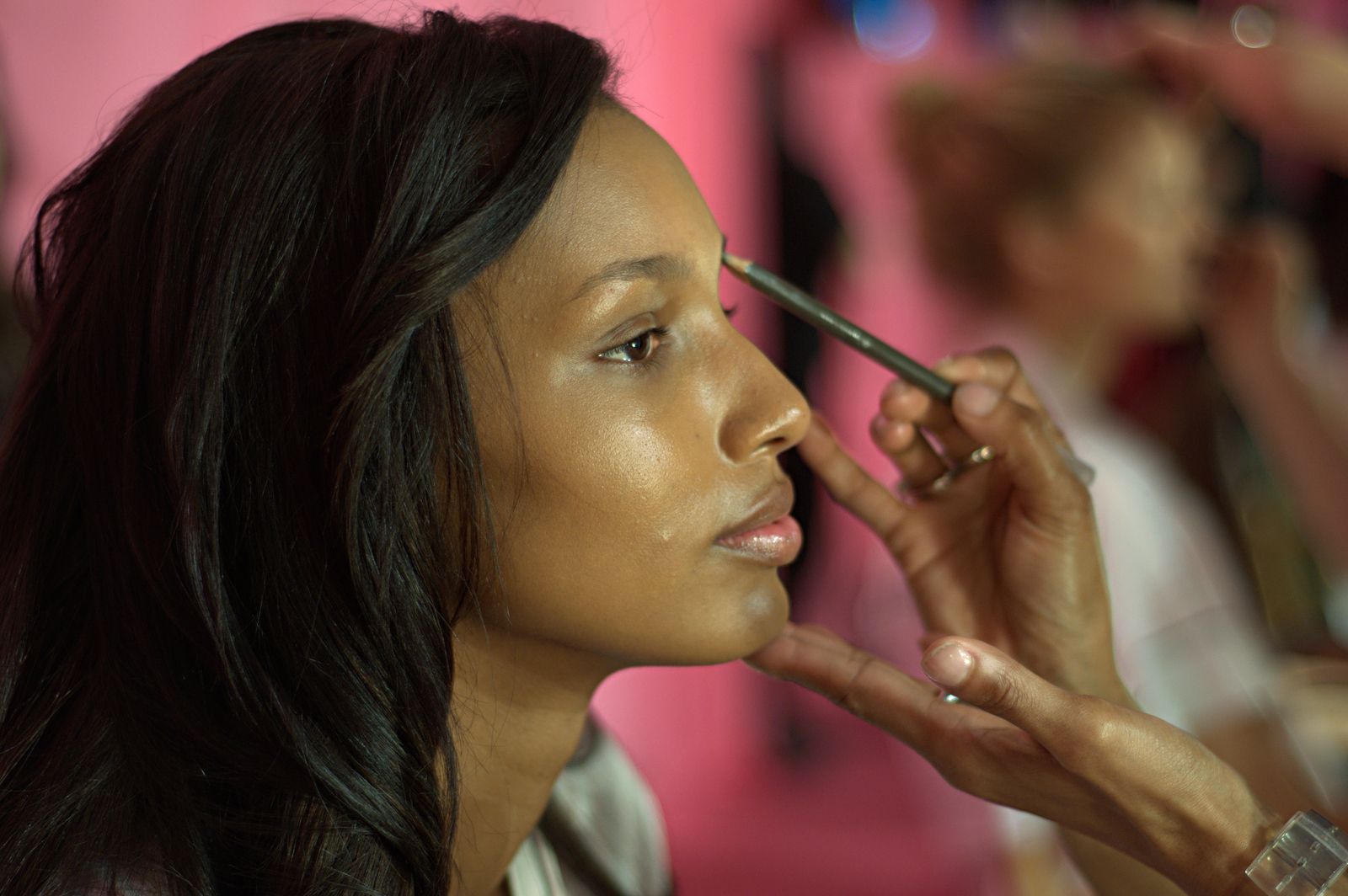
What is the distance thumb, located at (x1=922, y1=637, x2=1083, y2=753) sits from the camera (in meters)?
0.55

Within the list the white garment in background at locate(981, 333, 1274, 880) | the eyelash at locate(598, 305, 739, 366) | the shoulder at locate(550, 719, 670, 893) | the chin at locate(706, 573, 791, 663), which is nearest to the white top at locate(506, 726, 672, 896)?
the shoulder at locate(550, 719, 670, 893)

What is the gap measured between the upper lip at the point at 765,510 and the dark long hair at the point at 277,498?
15cm

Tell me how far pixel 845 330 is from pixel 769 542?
0.16 m

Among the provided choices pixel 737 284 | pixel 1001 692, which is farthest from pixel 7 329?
pixel 737 284

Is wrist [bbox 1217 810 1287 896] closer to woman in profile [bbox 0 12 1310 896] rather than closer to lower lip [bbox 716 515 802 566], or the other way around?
woman in profile [bbox 0 12 1310 896]

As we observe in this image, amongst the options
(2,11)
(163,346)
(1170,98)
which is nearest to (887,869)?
(1170,98)

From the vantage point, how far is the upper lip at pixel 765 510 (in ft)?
2.24

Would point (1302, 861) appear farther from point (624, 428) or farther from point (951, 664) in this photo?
point (624, 428)

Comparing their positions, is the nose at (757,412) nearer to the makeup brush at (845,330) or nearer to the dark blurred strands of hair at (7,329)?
the makeup brush at (845,330)

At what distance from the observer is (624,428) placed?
2.11 feet

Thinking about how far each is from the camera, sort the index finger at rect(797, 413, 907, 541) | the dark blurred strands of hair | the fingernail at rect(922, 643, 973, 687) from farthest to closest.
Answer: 1. the dark blurred strands of hair
2. the index finger at rect(797, 413, 907, 541)
3. the fingernail at rect(922, 643, 973, 687)

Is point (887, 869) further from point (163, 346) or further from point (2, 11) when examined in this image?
point (2, 11)

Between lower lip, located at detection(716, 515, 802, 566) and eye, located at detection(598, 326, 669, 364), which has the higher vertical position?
eye, located at detection(598, 326, 669, 364)

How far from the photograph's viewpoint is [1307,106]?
1.16m
